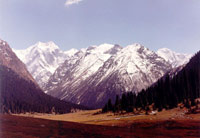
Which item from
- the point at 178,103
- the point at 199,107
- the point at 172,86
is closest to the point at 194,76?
the point at 172,86

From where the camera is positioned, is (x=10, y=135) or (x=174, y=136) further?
(x=174, y=136)

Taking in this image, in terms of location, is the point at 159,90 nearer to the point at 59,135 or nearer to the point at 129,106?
the point at 129,106

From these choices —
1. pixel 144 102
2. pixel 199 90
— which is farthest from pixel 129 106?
pixel 199 90

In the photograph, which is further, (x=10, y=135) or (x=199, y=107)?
(x=199, y=107)

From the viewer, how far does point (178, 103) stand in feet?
378

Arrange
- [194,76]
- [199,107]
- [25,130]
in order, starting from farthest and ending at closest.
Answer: [194,76] → [199,107] → [25,130]

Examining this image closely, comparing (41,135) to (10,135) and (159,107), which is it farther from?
(159,107)

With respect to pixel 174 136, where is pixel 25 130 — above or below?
above

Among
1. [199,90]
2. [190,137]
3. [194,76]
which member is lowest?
[190,137]

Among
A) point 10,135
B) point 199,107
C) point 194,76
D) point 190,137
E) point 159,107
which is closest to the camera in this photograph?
point 10,135

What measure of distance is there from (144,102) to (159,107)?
22.0 metres

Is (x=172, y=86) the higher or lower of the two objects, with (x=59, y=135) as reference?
higher

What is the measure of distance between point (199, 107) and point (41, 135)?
81642mm

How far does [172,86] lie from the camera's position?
5221 inches
